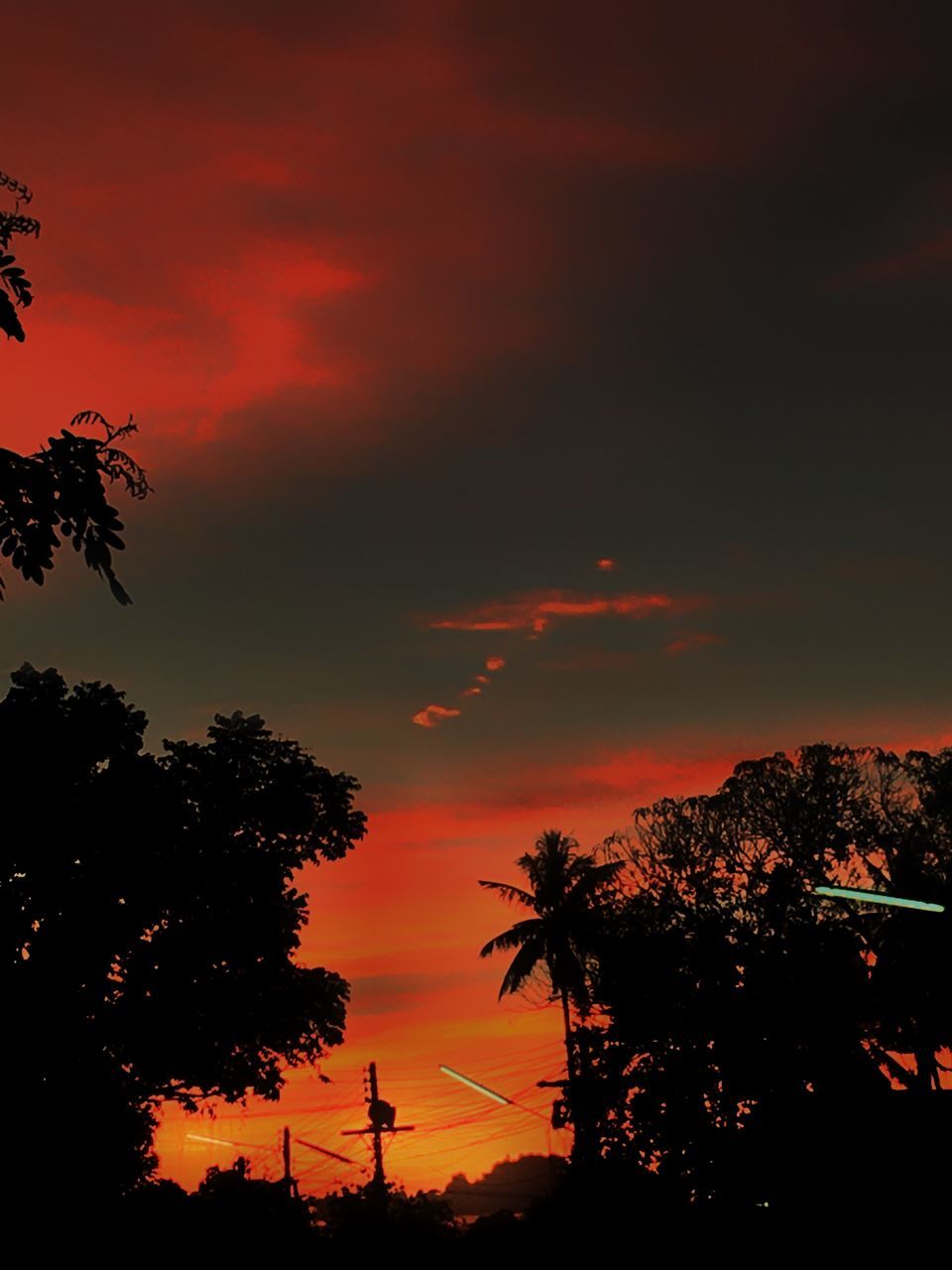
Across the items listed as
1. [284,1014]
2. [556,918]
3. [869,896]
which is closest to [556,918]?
[556,918]

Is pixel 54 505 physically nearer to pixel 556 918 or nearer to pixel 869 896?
pixel 869 896

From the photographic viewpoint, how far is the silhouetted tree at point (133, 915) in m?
27.5

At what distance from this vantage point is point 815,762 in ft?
134

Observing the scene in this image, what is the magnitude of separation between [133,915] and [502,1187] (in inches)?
6083

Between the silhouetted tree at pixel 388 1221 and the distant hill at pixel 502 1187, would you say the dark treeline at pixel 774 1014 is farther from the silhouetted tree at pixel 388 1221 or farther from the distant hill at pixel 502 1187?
the distant hill at pixel 502 1187

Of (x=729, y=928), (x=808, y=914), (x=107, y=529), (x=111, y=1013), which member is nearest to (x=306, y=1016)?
(x=111, y=1013)

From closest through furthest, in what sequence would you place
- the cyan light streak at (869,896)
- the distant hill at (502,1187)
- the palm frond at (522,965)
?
the cyan light streak at (869,896) < the palm frond at (522,965) < the distant hill at (502,1187)

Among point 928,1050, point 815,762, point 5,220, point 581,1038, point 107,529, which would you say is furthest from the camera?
point 815,762

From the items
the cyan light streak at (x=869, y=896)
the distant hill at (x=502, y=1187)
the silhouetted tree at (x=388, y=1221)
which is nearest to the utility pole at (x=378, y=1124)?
the silhouetted tree at (x=388, y=1221)

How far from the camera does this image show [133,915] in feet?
99.0

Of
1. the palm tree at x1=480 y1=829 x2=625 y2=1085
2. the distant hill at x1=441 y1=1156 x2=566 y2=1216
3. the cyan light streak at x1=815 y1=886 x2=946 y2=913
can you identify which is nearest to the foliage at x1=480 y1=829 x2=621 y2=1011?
the palm tree at x1=480 y1=829 x2=625 y2=1085

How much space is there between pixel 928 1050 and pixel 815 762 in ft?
34.2

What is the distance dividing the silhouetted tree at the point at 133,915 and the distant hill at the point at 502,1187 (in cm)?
14080

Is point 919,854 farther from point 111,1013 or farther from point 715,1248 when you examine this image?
point 111,1013
